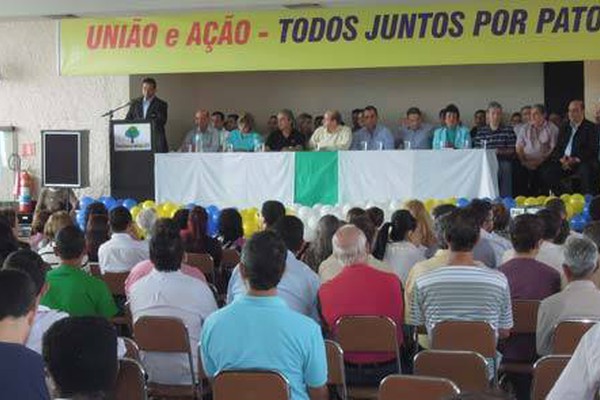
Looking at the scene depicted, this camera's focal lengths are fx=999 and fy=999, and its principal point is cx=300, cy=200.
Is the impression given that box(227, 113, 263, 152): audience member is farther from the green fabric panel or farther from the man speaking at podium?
the green fabric panel

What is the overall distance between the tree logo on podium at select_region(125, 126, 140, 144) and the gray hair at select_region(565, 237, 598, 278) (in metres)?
8.10

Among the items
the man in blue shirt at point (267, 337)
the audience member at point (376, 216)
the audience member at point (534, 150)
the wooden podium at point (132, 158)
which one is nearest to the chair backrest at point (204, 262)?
the audience member at point (376, 216)

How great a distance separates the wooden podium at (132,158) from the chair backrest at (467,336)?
7.88 metres

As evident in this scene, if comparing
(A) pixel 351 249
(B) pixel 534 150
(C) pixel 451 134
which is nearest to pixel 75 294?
(A) pixel 351 249

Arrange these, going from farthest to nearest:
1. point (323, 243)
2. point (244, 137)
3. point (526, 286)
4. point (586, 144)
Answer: point (244, 137) → point (586, 144) → point (323, 243) → point (526, 286)

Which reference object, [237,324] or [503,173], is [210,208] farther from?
[237,324]

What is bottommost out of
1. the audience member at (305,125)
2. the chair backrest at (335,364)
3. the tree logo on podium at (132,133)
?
the chair backrest at (335,364)

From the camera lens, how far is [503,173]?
11.4m

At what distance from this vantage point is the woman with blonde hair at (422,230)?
672 centimetres

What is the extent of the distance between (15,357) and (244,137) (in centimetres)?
982

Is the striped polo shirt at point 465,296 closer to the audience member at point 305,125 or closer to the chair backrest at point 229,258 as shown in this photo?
the chair backrest at point 229,258

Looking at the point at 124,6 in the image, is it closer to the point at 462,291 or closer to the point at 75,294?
the point at 75,294

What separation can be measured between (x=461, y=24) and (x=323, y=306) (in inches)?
252

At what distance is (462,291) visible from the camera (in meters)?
4.57
